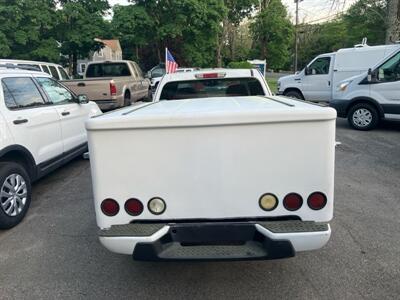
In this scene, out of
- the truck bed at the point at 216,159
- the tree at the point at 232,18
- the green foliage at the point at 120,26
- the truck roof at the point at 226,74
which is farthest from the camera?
the tree at the point at 232,18

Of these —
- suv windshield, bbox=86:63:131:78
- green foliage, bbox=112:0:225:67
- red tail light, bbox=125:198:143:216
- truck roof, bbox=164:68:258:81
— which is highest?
green foliage, bbox=112:0:225:67

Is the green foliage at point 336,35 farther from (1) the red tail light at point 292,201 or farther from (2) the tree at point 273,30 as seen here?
(1) the red tail light at point 292,201

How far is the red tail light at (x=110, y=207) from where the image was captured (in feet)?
8.91

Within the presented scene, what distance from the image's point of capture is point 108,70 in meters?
14.5

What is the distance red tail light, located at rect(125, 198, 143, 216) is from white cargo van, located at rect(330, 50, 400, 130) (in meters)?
8.18

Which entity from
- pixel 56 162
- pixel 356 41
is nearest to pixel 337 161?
pixel 56 162

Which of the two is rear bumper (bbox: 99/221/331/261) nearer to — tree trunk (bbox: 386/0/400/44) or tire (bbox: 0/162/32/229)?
tire (bbox: 0/162/32/229)

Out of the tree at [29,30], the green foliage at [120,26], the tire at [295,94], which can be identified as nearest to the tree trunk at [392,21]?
the green foliage at [120,26]

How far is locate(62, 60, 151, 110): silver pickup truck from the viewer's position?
11391mm

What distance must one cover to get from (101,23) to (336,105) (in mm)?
14017

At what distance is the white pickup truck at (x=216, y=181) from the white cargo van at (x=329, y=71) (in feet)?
33.7

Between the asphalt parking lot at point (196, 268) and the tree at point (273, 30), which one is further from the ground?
the tree at point (273, 30)

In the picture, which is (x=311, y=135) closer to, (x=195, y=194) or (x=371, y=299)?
(x=195, y=194)

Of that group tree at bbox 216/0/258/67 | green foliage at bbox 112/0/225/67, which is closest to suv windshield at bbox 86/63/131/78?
green foliage at bbox 112/0/225/67
